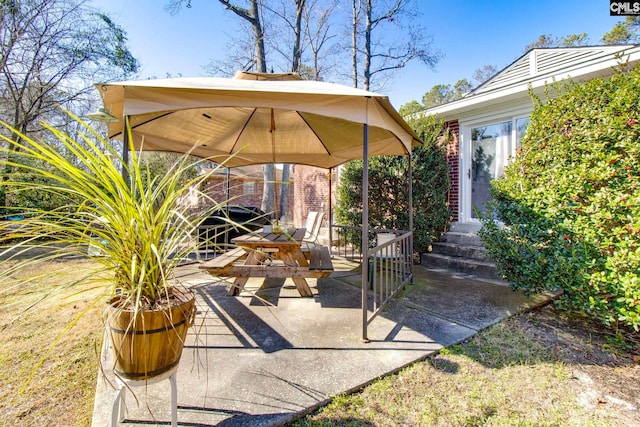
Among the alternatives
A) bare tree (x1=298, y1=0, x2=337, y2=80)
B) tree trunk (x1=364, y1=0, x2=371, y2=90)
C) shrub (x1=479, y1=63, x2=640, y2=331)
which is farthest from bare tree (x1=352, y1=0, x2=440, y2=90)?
shrub (x1=479, y1=63, x2=640, y2=331)

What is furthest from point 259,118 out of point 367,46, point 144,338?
point 367,46

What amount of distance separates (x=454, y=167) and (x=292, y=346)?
5443 millimetres

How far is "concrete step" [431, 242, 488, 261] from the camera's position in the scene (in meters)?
5.36

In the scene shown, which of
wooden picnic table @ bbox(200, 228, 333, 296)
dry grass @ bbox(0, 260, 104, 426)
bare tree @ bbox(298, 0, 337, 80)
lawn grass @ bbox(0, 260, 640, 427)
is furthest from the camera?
bare tree @ bbox(298, 0, 337, 80)

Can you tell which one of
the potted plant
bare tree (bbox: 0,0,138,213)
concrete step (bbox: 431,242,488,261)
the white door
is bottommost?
concrete step (bbox: 431,242,488,261)

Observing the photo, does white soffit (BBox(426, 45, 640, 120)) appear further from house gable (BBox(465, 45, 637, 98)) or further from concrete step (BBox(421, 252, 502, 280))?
concrete step (BBox(421, 252, 502, 280))

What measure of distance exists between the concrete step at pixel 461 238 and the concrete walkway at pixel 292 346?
1.31 meters

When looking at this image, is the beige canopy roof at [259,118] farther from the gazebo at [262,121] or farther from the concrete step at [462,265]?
the concrete step at [462,265]

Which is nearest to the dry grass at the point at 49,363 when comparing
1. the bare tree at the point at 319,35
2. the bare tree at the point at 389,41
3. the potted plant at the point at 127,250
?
the potted plant at the point at 127,250

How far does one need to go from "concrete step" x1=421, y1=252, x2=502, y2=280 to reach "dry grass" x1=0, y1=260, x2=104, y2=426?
5.13 m

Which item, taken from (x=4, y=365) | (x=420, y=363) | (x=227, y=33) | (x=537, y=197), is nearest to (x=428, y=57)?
(x=227, y=33)

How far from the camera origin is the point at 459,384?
2.22m

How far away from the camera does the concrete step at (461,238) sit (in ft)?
18.8

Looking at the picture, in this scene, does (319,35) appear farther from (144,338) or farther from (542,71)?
(144,338)
